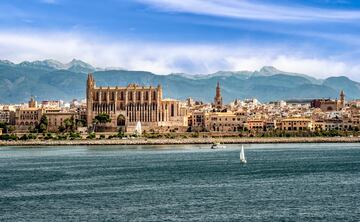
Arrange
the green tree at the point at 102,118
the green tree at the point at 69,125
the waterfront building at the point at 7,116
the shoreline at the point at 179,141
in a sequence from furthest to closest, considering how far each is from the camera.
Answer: the waterfront building at the point at 7,116 < the green tree at the point at 69,125 < the green tree at the point at 102,118 < the shoreline at the point at 179,141

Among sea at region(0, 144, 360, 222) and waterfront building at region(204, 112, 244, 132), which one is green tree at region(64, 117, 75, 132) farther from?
sea at region(0, 144, 360, 222)

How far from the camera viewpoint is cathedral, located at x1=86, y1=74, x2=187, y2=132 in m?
137

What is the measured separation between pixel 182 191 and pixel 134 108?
94300mm

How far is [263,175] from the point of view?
178ft

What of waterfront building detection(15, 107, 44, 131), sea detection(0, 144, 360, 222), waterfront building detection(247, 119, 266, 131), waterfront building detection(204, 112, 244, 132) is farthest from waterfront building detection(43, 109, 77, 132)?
sea detection(0, 144, 360, 222)

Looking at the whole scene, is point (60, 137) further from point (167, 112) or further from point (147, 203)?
point (147, 203)

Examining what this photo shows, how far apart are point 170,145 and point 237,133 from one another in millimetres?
23196

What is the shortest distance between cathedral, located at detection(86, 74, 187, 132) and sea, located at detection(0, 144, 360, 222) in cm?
6657

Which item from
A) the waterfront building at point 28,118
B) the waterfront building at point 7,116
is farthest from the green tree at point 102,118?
the waterfront building at point 7,116

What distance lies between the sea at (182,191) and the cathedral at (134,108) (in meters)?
66.6

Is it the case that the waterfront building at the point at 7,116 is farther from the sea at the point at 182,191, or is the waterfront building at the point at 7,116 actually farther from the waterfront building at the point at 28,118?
the sea at the point at 182,191

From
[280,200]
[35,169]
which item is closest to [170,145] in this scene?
[35,169]

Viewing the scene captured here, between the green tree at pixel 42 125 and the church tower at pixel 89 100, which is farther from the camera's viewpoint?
the church tower at pixel 89 100

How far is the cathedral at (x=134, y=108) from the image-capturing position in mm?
136625
